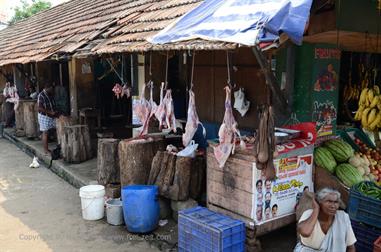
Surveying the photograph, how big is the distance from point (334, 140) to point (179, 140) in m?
2.63

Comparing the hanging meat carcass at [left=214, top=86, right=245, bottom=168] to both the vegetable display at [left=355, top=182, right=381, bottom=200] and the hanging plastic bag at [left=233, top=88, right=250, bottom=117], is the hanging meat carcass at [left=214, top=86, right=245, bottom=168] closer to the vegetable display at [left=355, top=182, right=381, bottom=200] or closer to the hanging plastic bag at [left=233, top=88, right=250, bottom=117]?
the hanging plastic bag at [left=233, top=88, right=250, bottom=117]

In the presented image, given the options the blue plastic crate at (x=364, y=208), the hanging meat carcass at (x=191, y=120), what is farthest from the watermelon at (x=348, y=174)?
the hanging meat carcass at (x=191, y=120)

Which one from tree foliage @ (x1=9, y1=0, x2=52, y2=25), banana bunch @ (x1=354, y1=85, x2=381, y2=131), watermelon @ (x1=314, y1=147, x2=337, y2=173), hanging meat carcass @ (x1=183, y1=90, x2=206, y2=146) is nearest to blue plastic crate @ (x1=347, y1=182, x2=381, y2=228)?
watermelon @ (x1=314, y1=147, x2=337, y2=173)

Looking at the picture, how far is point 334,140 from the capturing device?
561cm

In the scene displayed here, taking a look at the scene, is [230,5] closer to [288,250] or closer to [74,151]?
[288,250]

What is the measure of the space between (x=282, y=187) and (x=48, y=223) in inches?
148

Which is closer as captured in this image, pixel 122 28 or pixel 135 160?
pixel 135 160

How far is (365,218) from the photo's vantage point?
4.35 meters

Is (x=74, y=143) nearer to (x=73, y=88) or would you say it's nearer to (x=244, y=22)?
(x=73, y=88)

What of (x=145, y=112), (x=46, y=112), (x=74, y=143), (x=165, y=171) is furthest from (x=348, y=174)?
(x=46, y=112)

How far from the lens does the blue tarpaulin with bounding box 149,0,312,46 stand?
3318 mm

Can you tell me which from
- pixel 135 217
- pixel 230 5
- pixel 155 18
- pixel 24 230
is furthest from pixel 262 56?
pixel 24 230

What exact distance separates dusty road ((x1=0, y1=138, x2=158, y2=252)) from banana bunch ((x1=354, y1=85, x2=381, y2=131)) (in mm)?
3200

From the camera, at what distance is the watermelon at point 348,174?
5.04 meters
